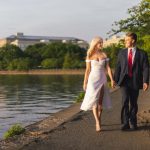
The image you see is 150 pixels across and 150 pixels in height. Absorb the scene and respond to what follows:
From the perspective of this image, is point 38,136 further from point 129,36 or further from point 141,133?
point 129,36

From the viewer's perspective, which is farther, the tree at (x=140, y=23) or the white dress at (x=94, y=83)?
the tree at (x=140, y=23)

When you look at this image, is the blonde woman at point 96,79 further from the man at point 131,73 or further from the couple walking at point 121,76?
the man at point 131,73

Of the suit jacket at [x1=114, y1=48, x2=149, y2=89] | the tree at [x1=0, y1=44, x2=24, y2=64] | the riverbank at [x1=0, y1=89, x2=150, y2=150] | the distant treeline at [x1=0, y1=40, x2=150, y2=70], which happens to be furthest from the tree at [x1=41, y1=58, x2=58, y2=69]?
the suit jacket at [x1=114, y1=48, x2=149, y2=89]

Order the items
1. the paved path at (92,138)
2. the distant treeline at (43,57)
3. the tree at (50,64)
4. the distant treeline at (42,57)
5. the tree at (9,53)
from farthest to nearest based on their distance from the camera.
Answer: the tree at (9,53) → the tree at (50,64) → the distant treeline at (42,57) → the distant treeline at (43,57) → the paved path at (92,138)

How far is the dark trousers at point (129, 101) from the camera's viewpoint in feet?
32.5

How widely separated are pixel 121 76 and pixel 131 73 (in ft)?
0.71

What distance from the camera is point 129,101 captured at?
10.1 metres

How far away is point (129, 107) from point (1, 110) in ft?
59.1

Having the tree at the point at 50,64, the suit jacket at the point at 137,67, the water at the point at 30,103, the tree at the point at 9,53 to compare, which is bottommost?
the tree at the point at 50,64

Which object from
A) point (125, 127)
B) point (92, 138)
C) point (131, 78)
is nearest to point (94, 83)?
point (131, 78)

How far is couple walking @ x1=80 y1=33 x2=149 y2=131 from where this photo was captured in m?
9.76

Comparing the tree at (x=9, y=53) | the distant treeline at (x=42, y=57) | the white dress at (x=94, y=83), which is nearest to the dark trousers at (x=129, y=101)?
the white dress at (x=94, y=83)

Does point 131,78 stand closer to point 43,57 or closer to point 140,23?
point 140,23

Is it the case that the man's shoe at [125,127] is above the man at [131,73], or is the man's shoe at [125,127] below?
below
